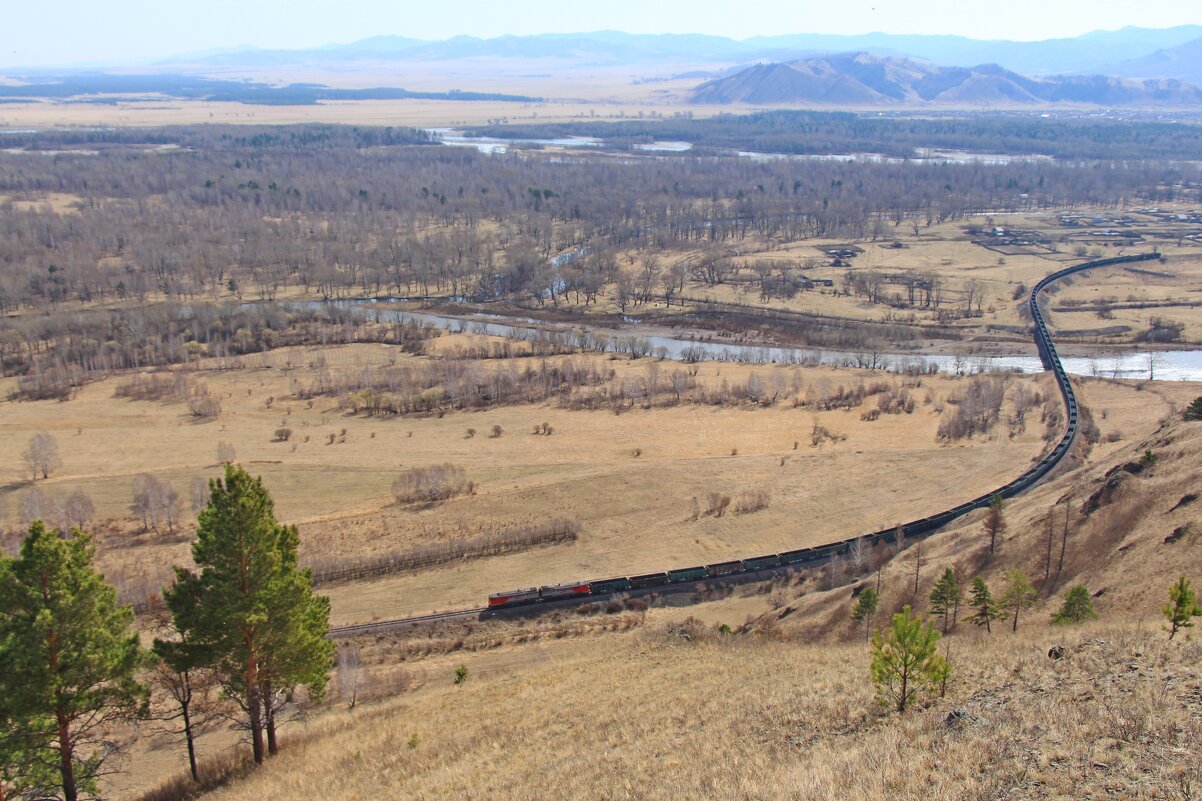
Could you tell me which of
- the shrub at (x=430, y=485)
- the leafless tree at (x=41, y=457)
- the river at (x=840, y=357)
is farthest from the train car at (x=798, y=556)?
the leafless tree at (x=41, y=457)

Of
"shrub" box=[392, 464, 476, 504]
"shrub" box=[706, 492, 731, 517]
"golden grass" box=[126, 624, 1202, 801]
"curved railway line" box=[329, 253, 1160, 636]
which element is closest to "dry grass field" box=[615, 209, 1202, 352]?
"curved railway line" box=[329, 253, 1160, 636]

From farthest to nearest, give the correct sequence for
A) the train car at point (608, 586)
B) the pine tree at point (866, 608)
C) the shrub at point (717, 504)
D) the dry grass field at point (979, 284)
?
1. the dry grass field at point (979, 284)
2. the shrub at point (717, 504)
3. the train car at point (608, 586)
4. the pine tree at point (866, 608)

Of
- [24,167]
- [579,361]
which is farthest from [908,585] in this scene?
[24,167]

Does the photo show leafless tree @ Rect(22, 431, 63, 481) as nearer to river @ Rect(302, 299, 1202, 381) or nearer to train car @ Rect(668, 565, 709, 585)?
train car @ Rect(668, 565, 709, 585)

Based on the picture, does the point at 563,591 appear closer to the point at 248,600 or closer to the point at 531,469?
the point at 531,469

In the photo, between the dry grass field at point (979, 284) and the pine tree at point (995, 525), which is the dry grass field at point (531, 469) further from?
the dry grass field at point (979, 284)
